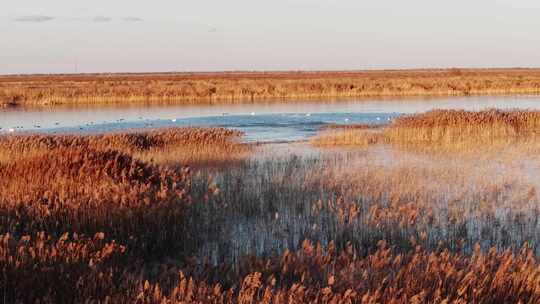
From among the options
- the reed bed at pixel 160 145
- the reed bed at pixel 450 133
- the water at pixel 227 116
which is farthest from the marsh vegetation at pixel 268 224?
the water at pixel 227 116

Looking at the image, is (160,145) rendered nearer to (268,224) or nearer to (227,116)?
(268,224)

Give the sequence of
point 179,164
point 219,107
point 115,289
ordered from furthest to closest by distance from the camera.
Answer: point 219,107 → point 179,164 → point 115,289

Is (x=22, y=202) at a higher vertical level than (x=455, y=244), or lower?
higher

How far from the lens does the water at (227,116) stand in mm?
27812

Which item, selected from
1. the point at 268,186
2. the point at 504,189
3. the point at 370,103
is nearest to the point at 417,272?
the point at 268,186

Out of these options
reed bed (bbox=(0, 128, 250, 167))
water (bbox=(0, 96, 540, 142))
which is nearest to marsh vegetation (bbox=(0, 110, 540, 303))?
reed bed (bbox=(0, 128, 250, 167))

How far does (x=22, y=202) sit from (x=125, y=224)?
1308 millimetres

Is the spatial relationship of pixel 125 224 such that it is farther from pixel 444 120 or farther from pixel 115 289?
pixel 444 120

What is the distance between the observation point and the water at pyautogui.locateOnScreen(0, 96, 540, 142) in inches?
1095

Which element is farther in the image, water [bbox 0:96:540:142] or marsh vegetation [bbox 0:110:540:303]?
water [bbox 0:96:540:142]

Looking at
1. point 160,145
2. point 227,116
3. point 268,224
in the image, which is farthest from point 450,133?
point 227,116

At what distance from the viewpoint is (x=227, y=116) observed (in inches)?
1368

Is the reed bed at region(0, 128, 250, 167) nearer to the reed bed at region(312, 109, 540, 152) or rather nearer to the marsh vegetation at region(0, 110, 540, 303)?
the marsh vegetation at region(0, 110, 540, 303)

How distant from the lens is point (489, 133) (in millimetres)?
22297
